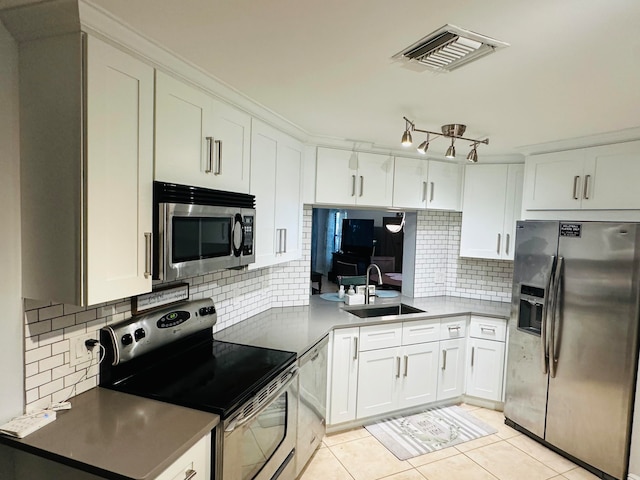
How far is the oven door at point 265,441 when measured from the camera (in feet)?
5.15

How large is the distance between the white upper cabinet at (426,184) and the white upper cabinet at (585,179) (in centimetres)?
69

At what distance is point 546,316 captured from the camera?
2.84m

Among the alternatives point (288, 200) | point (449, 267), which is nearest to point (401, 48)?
point (288, 200)

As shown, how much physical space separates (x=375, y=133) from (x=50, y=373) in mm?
2490

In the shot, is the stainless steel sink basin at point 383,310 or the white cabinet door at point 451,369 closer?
the white cabinet door at point 451,369

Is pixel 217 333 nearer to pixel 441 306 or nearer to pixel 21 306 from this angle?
pixel 21 306

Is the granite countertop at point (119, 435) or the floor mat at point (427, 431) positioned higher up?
the granite countertop at point (119, 435)

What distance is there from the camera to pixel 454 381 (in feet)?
11.4

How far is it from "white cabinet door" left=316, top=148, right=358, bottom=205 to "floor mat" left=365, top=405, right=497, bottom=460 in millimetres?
1937

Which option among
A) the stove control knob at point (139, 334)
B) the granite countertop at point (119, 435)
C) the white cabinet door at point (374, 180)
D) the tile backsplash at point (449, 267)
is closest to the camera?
the granite countertop at point (119, 435)

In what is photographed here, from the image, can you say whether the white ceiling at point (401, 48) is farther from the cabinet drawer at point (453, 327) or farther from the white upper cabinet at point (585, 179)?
the cabinet drawer at point (453, 327)

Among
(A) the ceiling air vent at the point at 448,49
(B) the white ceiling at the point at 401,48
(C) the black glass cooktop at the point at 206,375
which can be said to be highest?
(B) the white ceiling at the point at 401,48

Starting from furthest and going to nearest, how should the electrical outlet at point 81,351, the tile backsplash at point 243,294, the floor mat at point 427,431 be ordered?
the floor mat at point 427,431
the electrical outlet at point 81,351
the tile backsplash at point 243,294

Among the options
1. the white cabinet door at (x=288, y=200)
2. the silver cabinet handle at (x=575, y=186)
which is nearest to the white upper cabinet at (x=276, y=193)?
the white cabinet door at (x=288, y=200)
